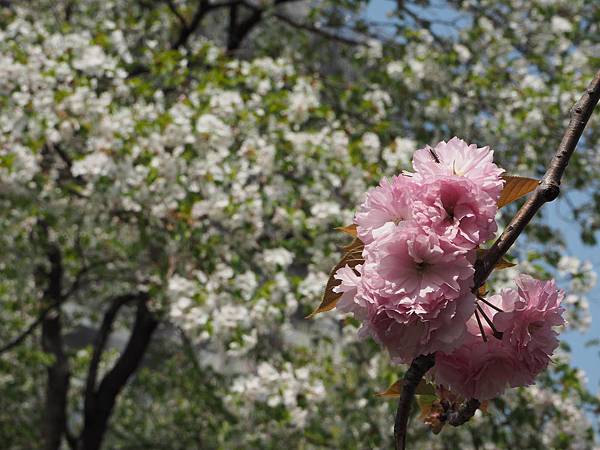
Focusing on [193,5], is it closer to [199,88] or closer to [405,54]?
[405,54]

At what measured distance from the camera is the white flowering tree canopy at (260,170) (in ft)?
14.3

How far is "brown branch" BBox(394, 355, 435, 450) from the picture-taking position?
3.68 ft

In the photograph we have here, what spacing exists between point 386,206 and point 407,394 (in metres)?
0.26

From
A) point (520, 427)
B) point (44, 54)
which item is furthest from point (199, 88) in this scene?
point (520, 427)

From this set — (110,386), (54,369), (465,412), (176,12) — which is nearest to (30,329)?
(54,369)

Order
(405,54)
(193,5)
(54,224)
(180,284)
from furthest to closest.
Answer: (193,5)
(405,54)
(54,224)
(180,284)

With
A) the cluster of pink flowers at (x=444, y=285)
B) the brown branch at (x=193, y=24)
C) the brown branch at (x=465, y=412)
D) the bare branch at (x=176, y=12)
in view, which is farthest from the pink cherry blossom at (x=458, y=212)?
the brown branch at (x=193, y=24)

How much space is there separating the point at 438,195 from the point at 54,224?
4393mm

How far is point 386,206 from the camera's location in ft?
3.76

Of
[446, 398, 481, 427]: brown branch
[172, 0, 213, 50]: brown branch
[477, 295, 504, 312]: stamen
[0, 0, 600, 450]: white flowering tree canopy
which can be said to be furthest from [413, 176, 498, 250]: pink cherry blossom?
[172, 0, 213, 50]: brown branch

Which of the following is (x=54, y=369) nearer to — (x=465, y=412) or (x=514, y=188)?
(x=465, y=412)

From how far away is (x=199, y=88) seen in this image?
4.83 metres

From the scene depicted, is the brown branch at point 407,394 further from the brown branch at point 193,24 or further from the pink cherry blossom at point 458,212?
the brown branch at point 193,24

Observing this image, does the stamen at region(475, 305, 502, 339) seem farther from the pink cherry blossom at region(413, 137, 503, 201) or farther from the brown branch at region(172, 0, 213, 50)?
the brown branch at region(172, 0, 213, 50)
